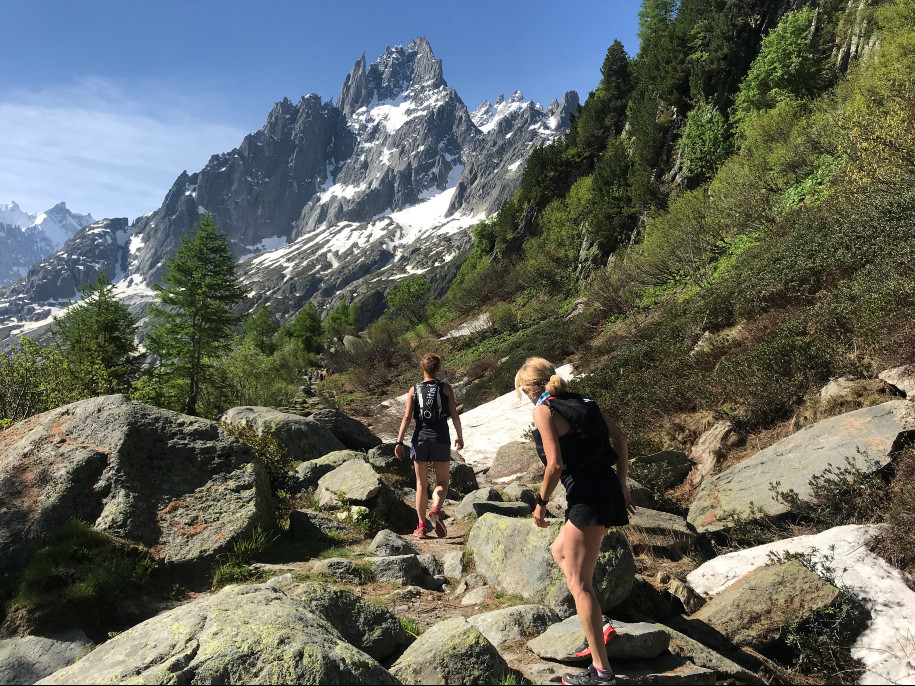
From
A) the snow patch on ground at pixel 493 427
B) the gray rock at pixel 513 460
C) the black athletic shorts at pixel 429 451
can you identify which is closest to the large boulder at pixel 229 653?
the black athletic shorts at pixel 429 451

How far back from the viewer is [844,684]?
137 inches

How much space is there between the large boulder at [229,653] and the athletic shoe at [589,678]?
1269mm

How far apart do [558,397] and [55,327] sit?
26131 millimetres

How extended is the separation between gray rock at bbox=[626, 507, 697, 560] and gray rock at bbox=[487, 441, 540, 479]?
539 centimetres

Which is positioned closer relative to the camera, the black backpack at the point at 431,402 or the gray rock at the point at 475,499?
the black backpack at the point at 431,402

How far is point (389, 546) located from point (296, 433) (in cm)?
571

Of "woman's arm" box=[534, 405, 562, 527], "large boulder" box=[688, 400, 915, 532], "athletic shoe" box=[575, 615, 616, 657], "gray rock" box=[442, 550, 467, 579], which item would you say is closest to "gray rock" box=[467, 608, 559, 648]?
"athletic shoe" box=[575, 615, 616, 657]

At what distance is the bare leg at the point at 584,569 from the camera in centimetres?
315

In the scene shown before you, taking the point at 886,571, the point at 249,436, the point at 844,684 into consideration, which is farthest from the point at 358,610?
the point at 249,436

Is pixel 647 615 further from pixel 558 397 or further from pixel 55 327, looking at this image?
pixel 55 327

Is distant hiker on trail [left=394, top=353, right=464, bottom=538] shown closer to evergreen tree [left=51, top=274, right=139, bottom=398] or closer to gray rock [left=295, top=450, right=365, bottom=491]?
gray rock [left=295, top=450, right=365, bottom=491]

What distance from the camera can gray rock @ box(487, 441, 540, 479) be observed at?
11.7 metres

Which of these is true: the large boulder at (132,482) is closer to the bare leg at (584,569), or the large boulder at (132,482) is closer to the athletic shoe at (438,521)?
the athletic shoe at (438,521)

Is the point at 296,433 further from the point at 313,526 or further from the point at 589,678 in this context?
the point at 589,678
